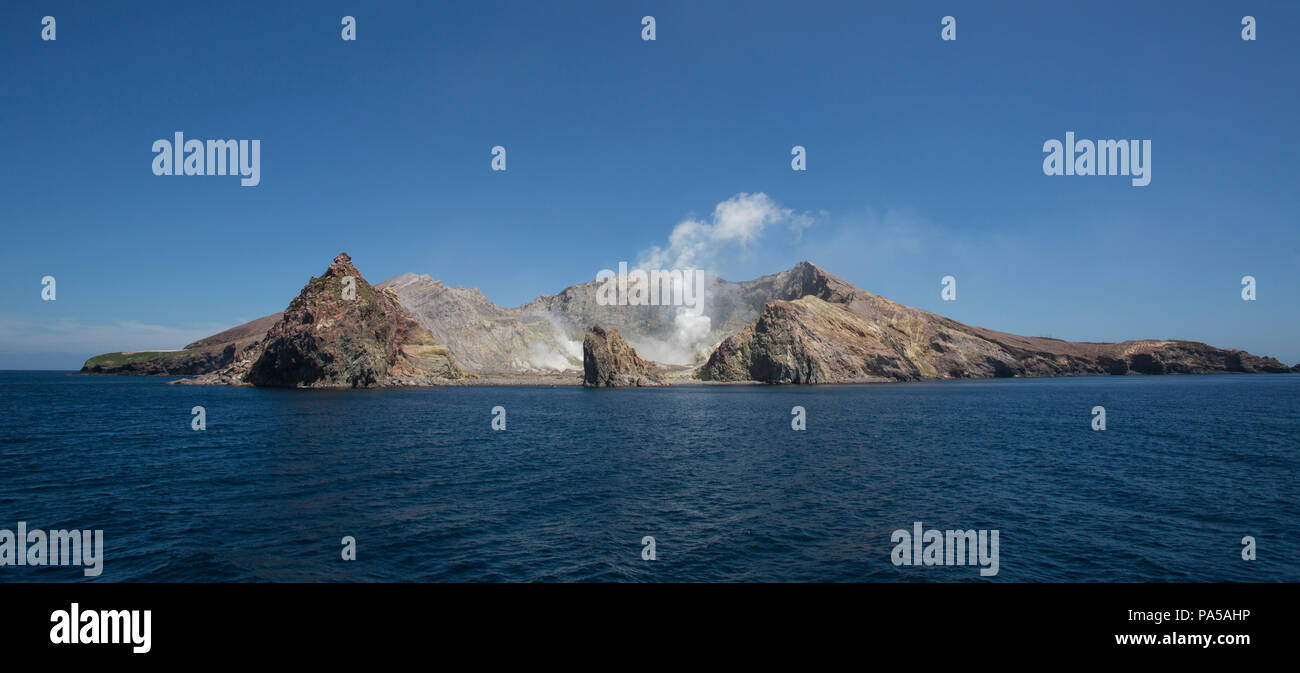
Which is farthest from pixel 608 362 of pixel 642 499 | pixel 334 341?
pixel 642 499

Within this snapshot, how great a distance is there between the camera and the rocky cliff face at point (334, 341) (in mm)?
145750

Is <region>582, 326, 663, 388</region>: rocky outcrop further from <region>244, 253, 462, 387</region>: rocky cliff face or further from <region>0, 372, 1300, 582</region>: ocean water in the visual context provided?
<region>0, 372, 1300, 582</region>: ocean water

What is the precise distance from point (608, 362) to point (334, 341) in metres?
79.0

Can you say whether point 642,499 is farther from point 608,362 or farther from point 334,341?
point 608,362

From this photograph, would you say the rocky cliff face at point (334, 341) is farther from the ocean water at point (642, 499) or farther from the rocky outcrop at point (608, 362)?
the ocean water at point (642, 499)

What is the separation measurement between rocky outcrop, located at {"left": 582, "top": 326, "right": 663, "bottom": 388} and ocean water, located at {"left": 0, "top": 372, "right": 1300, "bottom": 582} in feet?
372

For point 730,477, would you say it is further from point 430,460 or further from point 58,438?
point 58,438

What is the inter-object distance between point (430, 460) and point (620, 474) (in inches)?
647

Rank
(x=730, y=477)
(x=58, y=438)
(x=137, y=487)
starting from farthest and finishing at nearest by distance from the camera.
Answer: (x=58, y=438)
(x=730, y=477)
(x=137, y=487)

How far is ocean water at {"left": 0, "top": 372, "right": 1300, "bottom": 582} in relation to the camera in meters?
22.7

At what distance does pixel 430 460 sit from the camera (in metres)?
45.4

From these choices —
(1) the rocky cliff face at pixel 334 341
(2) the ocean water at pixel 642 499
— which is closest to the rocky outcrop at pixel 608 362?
(1) the rocky cliff face at pixel 334 341

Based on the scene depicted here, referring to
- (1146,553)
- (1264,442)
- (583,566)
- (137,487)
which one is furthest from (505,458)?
(1264,442)
